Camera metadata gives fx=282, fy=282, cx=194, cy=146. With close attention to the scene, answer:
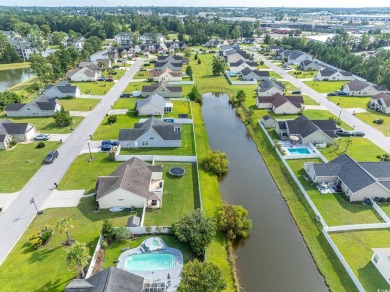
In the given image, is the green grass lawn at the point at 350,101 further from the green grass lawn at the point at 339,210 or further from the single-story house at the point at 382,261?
the single-story house at the point at 382,261

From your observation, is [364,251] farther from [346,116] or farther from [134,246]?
[346,116]

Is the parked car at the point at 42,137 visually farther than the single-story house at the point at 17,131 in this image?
Yes

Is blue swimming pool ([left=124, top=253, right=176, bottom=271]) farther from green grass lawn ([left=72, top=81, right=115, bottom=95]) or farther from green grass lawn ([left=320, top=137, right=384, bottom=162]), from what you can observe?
green grass lawn ([left=72, top=81, right=115, bottom=95])

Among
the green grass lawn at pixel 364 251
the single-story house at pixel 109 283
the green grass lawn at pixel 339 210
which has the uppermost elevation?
the single-story house at pixel 109 283

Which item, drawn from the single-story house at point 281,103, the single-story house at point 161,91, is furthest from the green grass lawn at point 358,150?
the single-story house at point 161,91

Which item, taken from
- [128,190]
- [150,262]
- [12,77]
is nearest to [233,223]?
[150,262]

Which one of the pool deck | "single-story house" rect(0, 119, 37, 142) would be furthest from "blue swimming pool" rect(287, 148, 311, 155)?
"single-story house" rect(0, 119, 37, 142)
